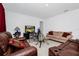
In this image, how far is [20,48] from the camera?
2045 millimetres

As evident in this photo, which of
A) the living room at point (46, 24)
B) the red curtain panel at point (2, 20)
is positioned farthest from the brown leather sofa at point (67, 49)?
the red curtain panel at point (2, 20)

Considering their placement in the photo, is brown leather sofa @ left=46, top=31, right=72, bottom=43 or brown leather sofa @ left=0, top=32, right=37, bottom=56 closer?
brown leather sofa @ left=0, top=32, right=37, bottom=56

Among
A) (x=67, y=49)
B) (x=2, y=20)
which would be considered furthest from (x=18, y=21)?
(x=67, y=49)

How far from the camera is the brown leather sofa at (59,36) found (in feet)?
6.34

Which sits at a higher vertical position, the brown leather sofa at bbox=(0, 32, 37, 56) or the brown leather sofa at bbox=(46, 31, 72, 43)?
the brown leather sofa at bbox=(46, 31, 72, 43)

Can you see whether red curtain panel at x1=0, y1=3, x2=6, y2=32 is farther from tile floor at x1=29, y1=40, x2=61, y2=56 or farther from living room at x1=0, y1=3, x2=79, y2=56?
tile floor at x1=29, y1=40, x2=61, y2=56

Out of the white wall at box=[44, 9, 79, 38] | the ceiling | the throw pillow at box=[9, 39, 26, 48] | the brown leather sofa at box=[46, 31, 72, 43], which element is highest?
the ceiling

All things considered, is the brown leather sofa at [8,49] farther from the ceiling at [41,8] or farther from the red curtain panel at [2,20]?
the ceiling at [41,8]

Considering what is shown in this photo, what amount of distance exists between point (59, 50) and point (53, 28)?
1.36 feet

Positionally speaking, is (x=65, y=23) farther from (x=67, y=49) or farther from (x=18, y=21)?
(x=18, y=21)

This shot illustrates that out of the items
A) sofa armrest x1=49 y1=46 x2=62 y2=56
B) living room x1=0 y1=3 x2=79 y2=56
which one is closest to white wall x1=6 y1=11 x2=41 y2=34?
living room x1=0 y1=3 x2=79 y2=56

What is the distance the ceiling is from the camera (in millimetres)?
1840

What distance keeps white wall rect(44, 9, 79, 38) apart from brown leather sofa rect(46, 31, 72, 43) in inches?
2.6

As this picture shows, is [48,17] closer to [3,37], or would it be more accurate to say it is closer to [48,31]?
[48,31]
